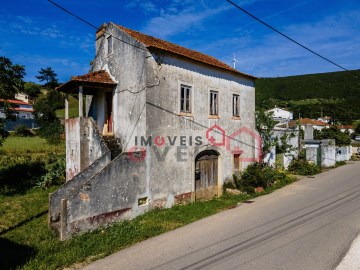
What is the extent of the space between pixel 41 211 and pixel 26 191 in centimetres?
390

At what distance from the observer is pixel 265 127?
60.1 ft

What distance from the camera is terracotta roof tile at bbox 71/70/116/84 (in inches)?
471

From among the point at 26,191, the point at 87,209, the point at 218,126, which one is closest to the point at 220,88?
the point at 218,126

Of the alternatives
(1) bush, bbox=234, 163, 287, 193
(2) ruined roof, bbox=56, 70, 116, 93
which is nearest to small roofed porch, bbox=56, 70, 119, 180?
(2) ruined roof, bbox=56, 70, 116, 93

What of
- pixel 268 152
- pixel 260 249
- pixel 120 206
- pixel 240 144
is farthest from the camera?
pixel 268 152

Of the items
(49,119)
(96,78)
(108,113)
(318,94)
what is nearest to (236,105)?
(108,113)

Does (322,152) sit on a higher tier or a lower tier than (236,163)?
higher

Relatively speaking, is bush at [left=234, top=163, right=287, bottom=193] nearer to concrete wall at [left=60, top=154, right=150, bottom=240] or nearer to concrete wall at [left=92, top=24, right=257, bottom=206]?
concrete wall at [left=92, top=24, right=257, bottom=206]

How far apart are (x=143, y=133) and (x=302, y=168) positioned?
14390 mm

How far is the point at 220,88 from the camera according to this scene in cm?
1478

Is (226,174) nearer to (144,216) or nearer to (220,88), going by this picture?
(220,88)

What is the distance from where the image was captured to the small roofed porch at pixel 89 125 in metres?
12.2

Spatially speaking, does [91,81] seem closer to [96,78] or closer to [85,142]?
[96,78]

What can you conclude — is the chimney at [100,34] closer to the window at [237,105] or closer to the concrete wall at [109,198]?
the concrete wall at [109,198]
